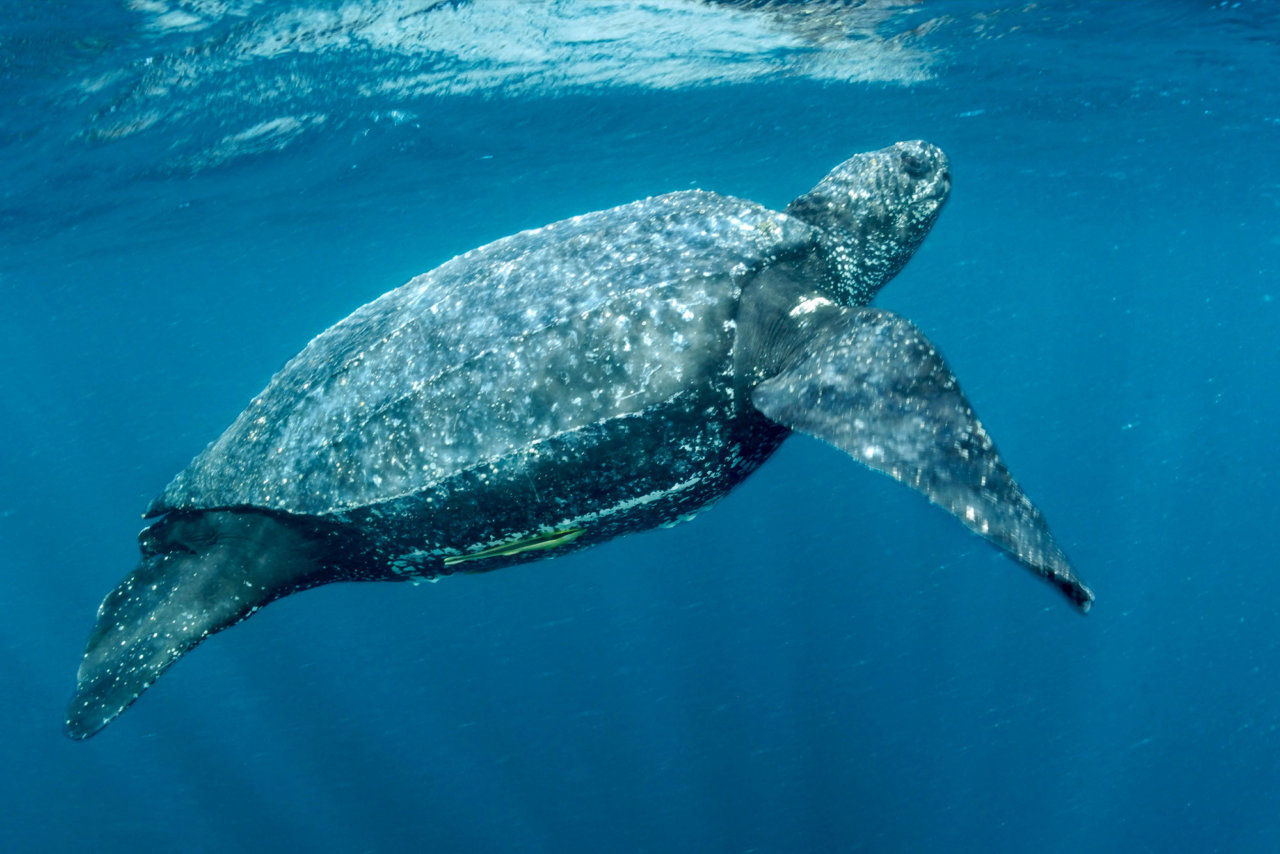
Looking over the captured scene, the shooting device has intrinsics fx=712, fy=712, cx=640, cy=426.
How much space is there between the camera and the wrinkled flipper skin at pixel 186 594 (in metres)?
3.54

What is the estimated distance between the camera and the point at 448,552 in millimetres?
3518

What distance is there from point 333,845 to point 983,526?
70.7 feet

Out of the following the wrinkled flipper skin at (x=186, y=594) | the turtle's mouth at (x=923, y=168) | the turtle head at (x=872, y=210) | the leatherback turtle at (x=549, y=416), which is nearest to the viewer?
the leatherback turtle at (x=549, y=416)

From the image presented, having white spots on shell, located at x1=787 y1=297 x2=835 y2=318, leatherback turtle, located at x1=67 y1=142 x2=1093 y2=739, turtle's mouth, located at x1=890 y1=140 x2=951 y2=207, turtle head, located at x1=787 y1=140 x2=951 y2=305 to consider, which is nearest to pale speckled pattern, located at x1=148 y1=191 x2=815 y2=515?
leatherback turtle, located at x1=67 y1=142 x2=1093 y2=739

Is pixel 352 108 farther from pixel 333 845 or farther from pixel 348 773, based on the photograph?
pixel 333 845

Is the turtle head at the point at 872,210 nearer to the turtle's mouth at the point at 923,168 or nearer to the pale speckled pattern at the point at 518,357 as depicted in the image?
the turtle's mouth at the point at 923,168

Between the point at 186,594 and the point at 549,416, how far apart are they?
7.63ft

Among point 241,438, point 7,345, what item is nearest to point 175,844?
point 241,438

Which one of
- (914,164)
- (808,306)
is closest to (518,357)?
(808,306)

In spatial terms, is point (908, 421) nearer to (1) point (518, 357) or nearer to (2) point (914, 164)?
(1) point (518, 357)

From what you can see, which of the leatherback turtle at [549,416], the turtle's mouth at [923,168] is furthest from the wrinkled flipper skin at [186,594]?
the turtle's mouth at [923,168]

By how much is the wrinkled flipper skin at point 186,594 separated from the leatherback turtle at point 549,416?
12 mm

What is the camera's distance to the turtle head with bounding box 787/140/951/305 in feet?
13.0

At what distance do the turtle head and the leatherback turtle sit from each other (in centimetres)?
12
